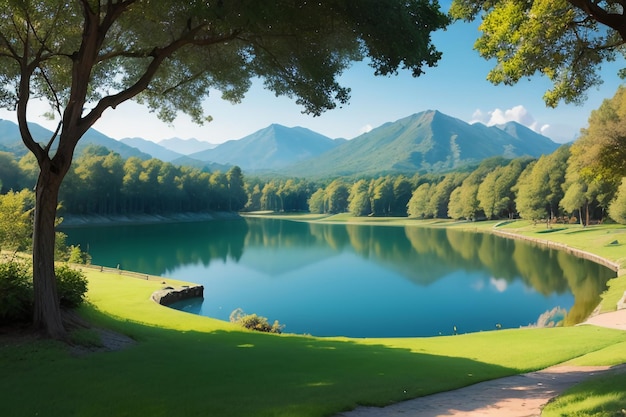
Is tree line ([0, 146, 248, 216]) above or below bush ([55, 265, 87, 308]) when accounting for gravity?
above

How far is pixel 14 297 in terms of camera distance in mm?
9242

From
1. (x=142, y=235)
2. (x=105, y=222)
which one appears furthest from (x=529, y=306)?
(x=105, y=222)

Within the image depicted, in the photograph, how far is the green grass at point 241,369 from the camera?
5.89 m

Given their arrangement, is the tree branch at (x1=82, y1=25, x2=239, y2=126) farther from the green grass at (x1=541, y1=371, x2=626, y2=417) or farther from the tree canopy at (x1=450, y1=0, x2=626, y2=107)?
the green grass at (x1=541, y1=371, x2=626, y2=417)

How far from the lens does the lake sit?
2434cm

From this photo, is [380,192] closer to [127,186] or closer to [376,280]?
[127,186]

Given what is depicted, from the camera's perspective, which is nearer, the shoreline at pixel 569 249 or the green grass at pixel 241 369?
the green grass at pixel 241 369

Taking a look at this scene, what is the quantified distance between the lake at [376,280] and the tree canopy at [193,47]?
14.1 meters

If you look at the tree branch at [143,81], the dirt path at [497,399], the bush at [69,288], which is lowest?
the dirt path at [497,399]

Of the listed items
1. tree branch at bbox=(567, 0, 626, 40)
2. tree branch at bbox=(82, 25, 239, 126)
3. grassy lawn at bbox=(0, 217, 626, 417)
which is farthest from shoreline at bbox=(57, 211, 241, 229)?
tree branch at bbox=(567, 0, 626, 40)

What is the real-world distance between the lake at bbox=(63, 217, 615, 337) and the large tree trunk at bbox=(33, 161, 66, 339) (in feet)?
45.8

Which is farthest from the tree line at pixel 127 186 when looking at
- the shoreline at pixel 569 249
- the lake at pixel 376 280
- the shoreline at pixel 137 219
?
the shoreline at pixel 569 249

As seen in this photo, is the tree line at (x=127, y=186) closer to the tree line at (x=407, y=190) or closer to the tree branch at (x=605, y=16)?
the tree line at (x=407, y=190)

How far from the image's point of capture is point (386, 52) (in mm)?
8297
